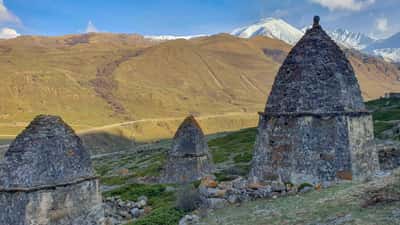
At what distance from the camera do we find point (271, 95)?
19.3 meters

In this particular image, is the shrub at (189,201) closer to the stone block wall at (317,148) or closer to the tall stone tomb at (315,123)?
the tall stone tomb at (315,123)

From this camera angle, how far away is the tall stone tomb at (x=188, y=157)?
36719 millimetres

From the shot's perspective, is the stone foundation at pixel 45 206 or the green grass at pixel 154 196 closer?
the stone foundation at pixel 45 206

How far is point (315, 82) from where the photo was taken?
18.2 metres

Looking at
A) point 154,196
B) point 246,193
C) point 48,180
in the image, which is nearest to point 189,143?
point 154,196

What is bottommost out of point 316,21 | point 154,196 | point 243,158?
point 154,196

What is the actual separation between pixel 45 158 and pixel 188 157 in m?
20.3

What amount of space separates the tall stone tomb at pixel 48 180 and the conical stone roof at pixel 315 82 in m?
7.95

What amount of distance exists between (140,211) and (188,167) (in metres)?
9.25

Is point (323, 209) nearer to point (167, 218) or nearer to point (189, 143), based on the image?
point (167, 218)

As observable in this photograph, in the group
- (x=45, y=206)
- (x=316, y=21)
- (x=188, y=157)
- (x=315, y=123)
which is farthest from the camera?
(x=188, y=157)

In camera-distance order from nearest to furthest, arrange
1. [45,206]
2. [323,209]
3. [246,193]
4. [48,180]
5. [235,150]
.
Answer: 1. [323,209]
2. [45,206]
3. [246,193]
4. [48,180]
5. [235,150]

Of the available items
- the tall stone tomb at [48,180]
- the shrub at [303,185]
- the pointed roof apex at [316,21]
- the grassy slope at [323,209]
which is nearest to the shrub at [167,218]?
the tall stone tomb at [48,180]

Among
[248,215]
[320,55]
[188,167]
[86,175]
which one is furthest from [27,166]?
[188,167]
